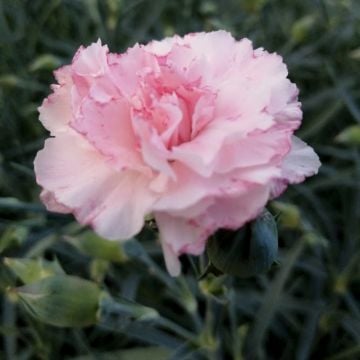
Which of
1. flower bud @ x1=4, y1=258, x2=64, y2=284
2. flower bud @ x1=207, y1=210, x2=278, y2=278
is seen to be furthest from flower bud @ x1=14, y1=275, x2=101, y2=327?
flower bud @ x1=207, y1=210, x2=278, y2=278

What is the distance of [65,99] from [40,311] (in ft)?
0.67

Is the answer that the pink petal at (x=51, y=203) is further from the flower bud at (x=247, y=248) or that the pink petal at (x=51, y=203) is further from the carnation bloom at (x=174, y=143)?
the flower bud at (x=247, y=248)

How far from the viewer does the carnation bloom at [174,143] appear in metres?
0.47

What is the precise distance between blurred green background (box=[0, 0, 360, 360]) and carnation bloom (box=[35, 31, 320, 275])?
0.26 metres

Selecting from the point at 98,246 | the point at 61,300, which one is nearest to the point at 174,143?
the point at 61,300

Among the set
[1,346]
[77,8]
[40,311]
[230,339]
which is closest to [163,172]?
[40,311]

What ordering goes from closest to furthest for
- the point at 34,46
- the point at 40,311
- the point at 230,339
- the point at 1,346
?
the point at 40,311, the point at 230,339, the point at 1,346, the point at 34,46

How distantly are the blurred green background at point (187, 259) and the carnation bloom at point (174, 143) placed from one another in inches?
10.3

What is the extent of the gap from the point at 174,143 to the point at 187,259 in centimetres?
34

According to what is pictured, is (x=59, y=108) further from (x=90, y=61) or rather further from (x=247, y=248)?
(x=247, y=248)

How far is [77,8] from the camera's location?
142 cm

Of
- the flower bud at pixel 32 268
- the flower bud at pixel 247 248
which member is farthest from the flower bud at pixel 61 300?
the flower bud at pixel 247 248

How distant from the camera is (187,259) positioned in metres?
0.83

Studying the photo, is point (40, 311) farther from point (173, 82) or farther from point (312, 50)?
point (312, 50)
